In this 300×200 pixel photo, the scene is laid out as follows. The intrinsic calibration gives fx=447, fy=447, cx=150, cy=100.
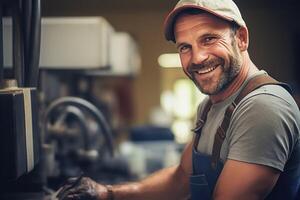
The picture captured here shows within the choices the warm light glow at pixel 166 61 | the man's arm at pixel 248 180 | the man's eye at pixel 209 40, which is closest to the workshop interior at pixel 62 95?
the man's eye at pixel 209 40

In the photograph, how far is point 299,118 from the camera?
3.70 ft

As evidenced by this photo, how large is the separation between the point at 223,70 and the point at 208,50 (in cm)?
7

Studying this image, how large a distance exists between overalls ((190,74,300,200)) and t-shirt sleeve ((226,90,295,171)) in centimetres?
7

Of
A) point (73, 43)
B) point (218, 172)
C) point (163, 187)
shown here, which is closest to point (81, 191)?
point (163, 187)

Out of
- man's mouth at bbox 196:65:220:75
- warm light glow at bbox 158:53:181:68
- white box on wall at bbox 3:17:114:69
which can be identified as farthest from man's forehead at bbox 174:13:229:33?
warm light glow at bbox 158:53:181:68

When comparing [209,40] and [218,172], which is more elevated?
[209,40]

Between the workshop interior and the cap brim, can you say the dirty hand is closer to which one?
the workshop interior

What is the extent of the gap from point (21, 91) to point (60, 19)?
3.31 feet

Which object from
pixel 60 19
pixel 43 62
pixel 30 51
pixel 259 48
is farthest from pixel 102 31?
pixel 30 51

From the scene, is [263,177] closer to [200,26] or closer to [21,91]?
[200,26]

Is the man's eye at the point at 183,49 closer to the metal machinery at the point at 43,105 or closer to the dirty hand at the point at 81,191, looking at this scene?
the metal machinery at the point at 43,105

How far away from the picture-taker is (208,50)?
1.16 m

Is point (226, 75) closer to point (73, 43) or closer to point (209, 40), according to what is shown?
point (209, 40)

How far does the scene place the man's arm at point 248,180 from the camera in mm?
1066
